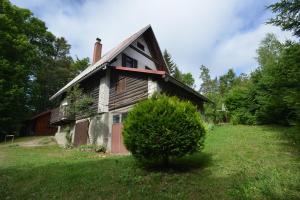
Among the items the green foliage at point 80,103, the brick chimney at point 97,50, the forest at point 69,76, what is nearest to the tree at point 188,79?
the forest at point 69,76

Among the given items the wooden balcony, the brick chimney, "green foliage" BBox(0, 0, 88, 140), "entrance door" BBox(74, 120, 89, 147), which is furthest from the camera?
"green foliage" BBox(0, 0, 88, 140)

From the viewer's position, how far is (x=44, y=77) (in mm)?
36438

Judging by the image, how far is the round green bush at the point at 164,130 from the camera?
7375 millimetres

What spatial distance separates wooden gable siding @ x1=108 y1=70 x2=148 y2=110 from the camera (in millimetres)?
14539

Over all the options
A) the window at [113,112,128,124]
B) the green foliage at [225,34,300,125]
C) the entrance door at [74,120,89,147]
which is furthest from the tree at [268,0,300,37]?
the entrance door at [74,120,89,147]

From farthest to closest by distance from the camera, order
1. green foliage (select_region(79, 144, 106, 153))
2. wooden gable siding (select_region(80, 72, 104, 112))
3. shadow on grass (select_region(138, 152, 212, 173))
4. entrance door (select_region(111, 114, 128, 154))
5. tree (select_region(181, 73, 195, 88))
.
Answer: tree (select_region(181, 73, 195, 88)) < wooden gable siding (select_region(80, 72, 104, 112)) < green foliage (select_region(79, 144, 106, 153)) < entrance door (select_region(111, 114, 128, 154)) < shadow on grass (select_region(138, 152, 212, 173))

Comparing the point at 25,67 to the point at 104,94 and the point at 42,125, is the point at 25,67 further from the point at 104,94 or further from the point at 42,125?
the point at 104,94

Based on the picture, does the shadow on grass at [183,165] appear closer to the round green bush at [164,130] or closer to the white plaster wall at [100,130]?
the round green bush at [164,130]

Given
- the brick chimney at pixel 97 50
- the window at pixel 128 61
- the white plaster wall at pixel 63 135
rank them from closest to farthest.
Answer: the window at pixel 128 61, the white plaster wall at pixel 63 135, the brick chimney at pixel 97 50

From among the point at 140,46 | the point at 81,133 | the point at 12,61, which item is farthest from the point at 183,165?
the point at 12,61

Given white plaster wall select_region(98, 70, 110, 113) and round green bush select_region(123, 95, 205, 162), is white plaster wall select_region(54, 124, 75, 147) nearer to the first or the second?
white plaster wall select_region(98, 70, 110, 113)

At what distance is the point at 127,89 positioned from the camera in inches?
610

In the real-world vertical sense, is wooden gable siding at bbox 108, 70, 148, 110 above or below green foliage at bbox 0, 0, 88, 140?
below

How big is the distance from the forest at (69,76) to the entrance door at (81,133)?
35.7 feet
